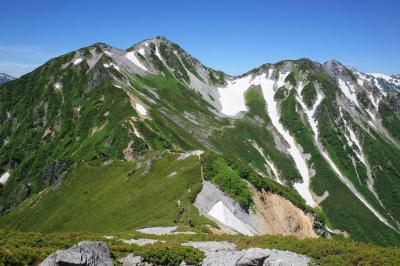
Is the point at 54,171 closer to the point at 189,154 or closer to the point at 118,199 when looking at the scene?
the point at 118,199

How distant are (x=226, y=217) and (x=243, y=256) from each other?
33.2 meters

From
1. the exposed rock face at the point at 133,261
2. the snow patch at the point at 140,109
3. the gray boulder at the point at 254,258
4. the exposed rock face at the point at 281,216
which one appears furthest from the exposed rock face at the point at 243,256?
the snow patch at the point at 140,109

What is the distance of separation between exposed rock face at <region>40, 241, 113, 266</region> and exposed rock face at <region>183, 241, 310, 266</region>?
709 centimetres

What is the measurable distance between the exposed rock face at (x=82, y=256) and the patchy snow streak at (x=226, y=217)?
3245 centimetres

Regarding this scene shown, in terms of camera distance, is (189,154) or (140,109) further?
(140,109)

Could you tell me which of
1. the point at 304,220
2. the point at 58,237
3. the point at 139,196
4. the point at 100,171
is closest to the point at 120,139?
the point at 100,171

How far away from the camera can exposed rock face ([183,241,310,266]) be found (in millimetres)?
26547

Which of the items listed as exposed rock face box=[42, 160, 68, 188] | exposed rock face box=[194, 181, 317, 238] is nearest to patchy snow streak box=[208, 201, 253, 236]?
exposed rock face box=[194, 181, 317, 238]

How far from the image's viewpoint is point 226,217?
60.3 metres

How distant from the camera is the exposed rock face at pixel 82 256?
24094 millimetres

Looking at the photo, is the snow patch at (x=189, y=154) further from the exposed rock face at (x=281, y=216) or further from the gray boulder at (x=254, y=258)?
the gray boulder at (x=254, y=258)

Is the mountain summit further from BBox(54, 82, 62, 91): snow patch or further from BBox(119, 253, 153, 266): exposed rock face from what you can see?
BBox(119, 253, 153, 266): exposed rock face

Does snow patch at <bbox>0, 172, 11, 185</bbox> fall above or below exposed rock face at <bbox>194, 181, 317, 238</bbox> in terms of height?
below

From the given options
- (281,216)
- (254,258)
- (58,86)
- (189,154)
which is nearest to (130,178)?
(189,154)
